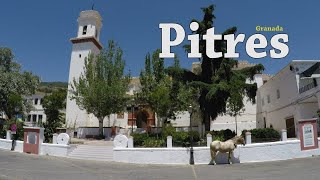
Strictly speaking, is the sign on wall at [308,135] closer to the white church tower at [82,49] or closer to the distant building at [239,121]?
the distant building at [239,121]

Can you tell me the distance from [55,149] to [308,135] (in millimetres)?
15536

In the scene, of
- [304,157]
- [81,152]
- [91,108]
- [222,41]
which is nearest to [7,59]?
[91,108]

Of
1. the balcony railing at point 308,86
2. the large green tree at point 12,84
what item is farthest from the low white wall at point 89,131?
the balcony railing at point 308,86

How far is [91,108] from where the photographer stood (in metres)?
29.4

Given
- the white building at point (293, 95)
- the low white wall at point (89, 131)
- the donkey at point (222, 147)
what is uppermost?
the white building at point (293, 95)

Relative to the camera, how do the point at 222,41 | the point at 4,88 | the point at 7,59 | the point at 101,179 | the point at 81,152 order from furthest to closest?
1. the point at 7,59
2. the point at 4,88
3. the point at 222,41
4. the point at 81,152
5. the point at 101,179

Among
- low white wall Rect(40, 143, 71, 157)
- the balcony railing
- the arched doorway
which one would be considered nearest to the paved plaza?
low white wall Rect(40, 143, 71, 157)

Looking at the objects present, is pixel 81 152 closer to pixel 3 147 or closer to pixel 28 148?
pixel 28 148

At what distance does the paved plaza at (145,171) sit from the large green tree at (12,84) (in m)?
21.0

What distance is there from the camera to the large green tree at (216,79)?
22500 mm

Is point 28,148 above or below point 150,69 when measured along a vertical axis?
below

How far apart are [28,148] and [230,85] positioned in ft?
48.2

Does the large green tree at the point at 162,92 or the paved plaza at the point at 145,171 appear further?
the large green tree at the point at 162,92

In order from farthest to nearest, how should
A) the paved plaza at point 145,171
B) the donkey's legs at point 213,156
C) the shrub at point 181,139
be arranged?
the shrub at point 181,139, the donkey's legs at point 213,156, the paved plaza at point 145,171
